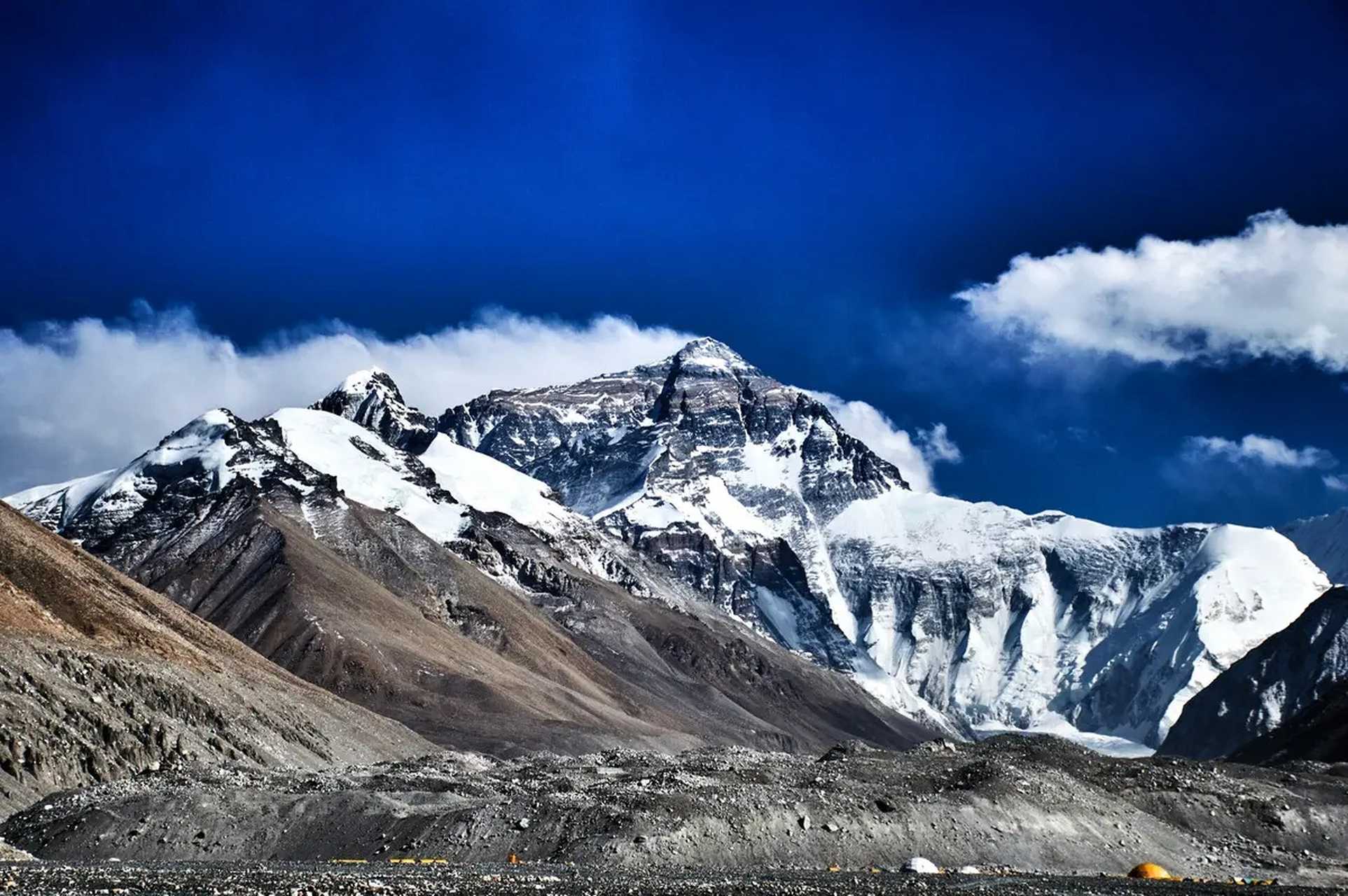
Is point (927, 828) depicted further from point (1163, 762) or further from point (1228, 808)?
point (1163, 762)

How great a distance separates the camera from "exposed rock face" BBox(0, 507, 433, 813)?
78.1m

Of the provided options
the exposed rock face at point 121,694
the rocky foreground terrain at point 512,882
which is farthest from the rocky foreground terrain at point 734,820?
the exposed rock face at point 121,694

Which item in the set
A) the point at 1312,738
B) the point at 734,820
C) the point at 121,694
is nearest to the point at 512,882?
the point at 734,820

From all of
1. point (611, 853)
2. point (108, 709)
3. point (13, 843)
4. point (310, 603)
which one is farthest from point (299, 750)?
point (310, 603)

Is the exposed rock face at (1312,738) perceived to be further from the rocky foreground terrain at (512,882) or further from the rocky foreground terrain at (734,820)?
the rocky foreground terrain at (512,882)

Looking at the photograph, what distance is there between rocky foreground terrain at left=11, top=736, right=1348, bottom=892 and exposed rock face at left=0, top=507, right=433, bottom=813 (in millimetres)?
10472

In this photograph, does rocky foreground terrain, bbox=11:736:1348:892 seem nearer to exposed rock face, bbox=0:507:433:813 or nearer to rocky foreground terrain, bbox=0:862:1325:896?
rocky foreground terrain, bbox=0:862:1325:896

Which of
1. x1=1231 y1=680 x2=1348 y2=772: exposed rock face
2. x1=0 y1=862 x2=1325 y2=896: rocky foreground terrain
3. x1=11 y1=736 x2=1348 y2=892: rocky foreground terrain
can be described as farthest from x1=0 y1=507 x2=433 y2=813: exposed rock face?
x1=1231 y1=680 x2=1348 y2=772: exposed rock face

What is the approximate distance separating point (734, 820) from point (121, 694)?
48.9 meters

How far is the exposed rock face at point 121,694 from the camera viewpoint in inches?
3076

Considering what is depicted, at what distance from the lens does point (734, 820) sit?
5719cm

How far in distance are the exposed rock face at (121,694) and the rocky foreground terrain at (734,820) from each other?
10472mm

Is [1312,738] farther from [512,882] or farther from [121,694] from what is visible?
[512,882]

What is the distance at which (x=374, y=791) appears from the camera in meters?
63.6
